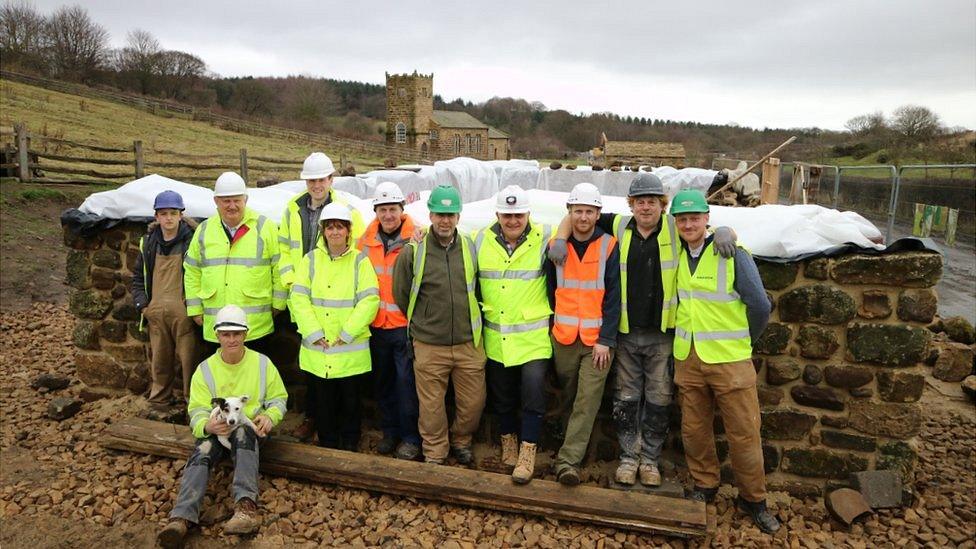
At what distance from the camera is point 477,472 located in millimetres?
4328

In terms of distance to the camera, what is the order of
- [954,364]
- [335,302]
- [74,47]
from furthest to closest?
[74,47]
[954,364]
[335,302]

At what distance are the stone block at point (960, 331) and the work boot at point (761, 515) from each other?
5.23 m

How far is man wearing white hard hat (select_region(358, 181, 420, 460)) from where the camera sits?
15.0 feet

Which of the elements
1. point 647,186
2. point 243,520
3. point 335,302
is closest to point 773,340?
point 647,186

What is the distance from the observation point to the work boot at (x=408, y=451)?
466 centimetres

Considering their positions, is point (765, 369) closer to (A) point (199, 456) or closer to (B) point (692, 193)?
(B) point (692, 193)

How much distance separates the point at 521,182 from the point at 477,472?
11.3 meters

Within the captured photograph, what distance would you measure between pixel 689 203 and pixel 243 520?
10.8ft

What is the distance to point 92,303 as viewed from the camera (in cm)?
578

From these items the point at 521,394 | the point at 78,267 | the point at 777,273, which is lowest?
the point at 521,394

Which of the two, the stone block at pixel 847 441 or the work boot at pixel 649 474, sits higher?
the stone block at pixel 847 441

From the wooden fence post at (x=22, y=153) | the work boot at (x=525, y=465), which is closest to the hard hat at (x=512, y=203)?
the work boot at (x=525, y=465)

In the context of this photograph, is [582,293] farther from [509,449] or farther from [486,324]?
[509,449]

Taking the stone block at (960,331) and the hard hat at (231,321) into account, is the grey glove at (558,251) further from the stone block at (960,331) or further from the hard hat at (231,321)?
the stone block at (960,331)
